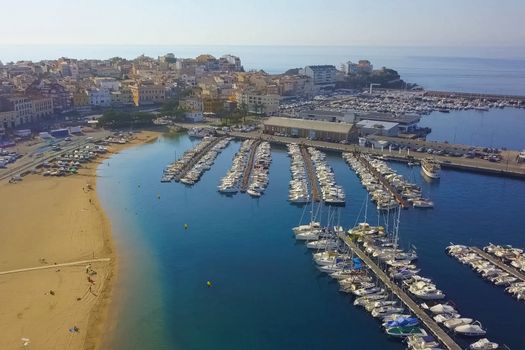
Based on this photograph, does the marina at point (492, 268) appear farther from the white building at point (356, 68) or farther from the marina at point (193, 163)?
the white building at point (356, 68)

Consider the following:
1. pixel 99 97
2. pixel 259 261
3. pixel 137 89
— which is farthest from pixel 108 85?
pixel 259 261

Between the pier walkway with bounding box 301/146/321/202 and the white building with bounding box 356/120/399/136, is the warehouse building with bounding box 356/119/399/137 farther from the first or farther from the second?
A: the pier walkway with bounding box 301/146/321/202

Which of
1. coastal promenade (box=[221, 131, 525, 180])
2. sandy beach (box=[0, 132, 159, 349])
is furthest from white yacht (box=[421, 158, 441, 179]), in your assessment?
sandy beach (box=[0, 132, 159, 349])

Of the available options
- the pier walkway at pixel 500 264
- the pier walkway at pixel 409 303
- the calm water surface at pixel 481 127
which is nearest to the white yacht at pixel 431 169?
the pier walkway at pixel 500 264

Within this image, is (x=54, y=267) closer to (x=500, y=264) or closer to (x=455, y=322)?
(x=455, y=322)

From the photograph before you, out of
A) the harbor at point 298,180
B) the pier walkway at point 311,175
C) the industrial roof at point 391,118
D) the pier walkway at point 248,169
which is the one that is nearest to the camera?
the harbor at point 298,180

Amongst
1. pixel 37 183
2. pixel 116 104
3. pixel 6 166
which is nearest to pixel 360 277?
pixel 37 183
